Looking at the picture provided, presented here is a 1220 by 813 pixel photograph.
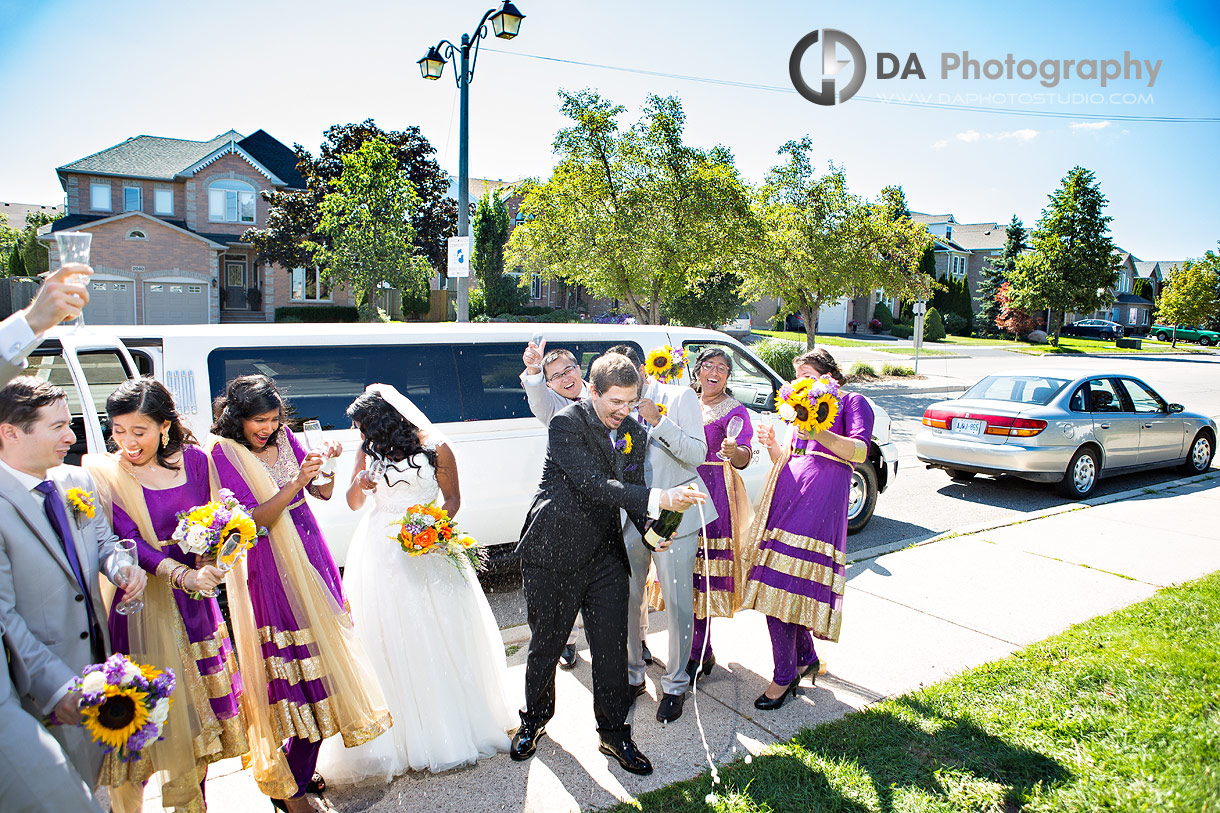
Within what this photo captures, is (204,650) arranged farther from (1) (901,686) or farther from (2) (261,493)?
(1) (901,686)

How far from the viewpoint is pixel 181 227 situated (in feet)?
117

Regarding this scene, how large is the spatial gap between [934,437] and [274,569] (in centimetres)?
903

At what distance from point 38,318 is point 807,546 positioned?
371 cm

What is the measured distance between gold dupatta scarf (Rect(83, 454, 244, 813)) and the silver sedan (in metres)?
9.19

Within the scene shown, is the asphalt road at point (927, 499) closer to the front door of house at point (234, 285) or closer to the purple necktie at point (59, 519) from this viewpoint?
the purple necktie at point (59, 519)

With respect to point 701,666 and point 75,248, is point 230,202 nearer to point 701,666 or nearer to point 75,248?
point 701,666

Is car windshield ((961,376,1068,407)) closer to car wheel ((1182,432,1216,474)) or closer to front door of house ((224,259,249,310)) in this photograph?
car wheel ((1182,432,1216,474))

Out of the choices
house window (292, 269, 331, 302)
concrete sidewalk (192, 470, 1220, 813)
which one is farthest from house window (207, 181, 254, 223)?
concrete sidewalk (192, 470, 1220, 813)

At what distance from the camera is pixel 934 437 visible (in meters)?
10.2

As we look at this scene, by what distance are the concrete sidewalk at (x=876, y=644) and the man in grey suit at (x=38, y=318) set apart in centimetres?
230

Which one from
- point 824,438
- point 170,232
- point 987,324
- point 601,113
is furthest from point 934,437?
point 987,324

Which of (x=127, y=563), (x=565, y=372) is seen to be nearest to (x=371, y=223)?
(x=565, y=372)

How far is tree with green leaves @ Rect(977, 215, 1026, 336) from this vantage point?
190 feet

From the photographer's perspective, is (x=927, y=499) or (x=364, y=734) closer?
(x=364, y=734)
